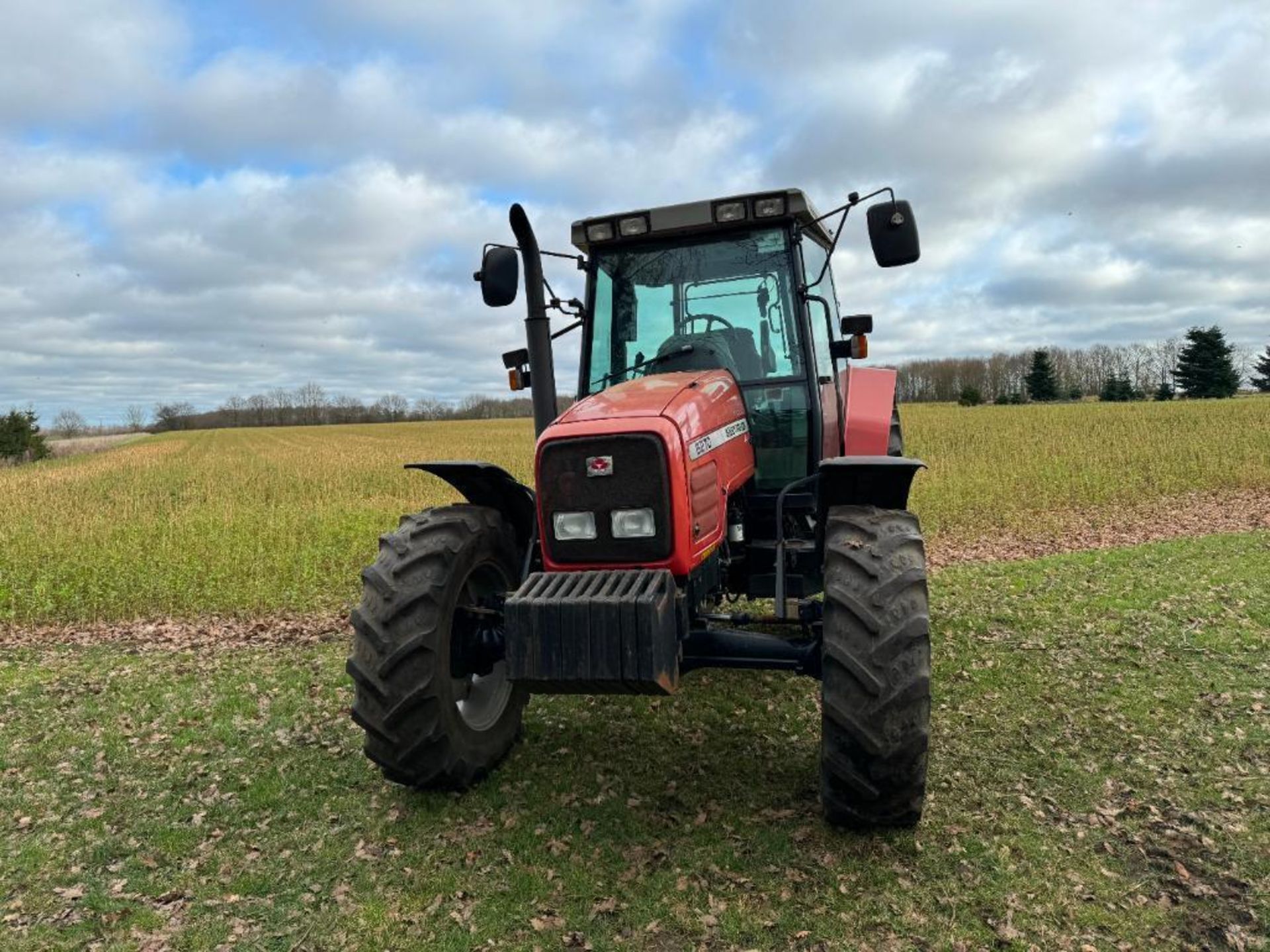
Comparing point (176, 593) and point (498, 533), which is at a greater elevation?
point (498, 533)

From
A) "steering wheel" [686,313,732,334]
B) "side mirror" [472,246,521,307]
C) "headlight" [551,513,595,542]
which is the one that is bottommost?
"headlight" [551,513,595,542]

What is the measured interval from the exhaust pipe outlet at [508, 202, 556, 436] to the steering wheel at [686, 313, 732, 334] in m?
0.82

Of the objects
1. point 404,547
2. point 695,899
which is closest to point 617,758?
point 695,899

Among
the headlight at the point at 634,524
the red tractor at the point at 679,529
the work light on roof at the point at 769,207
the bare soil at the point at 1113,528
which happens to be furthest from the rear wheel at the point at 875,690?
the bare soil at the point at 1113,528

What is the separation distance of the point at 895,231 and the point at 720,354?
1146 millimetres

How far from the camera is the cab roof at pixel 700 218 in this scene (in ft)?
15.5

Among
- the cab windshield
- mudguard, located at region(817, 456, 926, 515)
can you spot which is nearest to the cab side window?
the cab windshield

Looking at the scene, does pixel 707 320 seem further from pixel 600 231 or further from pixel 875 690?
pixel 875 690

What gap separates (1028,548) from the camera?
10539 millimetres

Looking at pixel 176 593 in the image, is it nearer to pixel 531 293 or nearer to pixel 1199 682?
pixel 531 293

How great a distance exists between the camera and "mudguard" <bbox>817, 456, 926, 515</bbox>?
150 inches

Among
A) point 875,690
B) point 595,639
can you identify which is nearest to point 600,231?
point 595,639

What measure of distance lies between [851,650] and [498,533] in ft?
6.20

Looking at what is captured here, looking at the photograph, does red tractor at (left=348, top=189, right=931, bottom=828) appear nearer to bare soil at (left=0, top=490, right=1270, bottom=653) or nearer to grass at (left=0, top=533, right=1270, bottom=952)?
grass at (left=0, top=533, right=1270, bottom=952)
